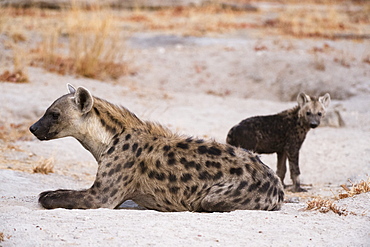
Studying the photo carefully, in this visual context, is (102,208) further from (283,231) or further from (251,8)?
(251,8)

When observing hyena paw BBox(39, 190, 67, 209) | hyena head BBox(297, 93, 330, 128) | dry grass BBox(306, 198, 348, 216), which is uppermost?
hyena head BBox(297, 93, 330, 128)

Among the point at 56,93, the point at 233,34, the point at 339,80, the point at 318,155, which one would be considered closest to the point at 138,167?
the point at 318,155

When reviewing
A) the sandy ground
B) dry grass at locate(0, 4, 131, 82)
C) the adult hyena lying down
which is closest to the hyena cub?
the sandy ground

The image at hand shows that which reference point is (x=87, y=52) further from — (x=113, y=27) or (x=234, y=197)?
(x=234, y=197)

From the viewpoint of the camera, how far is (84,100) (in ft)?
15.9

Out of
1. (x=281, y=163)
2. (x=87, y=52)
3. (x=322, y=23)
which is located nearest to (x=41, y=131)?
(x=281, y=163)

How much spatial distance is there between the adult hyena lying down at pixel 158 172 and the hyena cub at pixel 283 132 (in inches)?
83.5

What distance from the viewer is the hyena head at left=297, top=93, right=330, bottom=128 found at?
23.2 feet

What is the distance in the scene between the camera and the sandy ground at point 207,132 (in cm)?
391

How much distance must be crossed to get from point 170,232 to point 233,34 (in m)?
13.3

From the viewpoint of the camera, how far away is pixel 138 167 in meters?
4.71

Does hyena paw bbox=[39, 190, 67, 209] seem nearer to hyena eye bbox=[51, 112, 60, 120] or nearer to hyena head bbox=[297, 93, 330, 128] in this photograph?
hyena eye bbox=[51, 112, 60, 120]

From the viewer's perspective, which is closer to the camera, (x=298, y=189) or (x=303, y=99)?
(x=298, y=189)

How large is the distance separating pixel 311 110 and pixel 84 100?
3.25 meters
